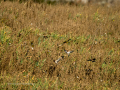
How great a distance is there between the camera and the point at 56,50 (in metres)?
3.97

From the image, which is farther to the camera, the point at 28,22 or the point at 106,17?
the point at 106,17

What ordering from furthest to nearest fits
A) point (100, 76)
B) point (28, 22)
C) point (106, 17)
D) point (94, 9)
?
point (94, 9) → point (106, 17) → point (28, 22) → point (100, 76)

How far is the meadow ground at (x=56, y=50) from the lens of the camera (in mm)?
2994

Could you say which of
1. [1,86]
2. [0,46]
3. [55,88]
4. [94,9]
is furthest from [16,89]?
[94,9]

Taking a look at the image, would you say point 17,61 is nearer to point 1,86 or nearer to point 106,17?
point 1,86

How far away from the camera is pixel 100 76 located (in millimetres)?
3309

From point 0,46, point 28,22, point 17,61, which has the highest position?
point 28,22

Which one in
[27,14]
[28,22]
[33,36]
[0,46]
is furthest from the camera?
[27,14]

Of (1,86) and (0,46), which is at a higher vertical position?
(0,46)

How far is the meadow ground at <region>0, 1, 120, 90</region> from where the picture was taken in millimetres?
2994

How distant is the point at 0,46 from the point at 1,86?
1269mm

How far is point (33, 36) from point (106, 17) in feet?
11.4

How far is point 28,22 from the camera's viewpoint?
4836 mm

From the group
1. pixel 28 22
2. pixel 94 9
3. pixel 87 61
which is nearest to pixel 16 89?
pixel 87 61
